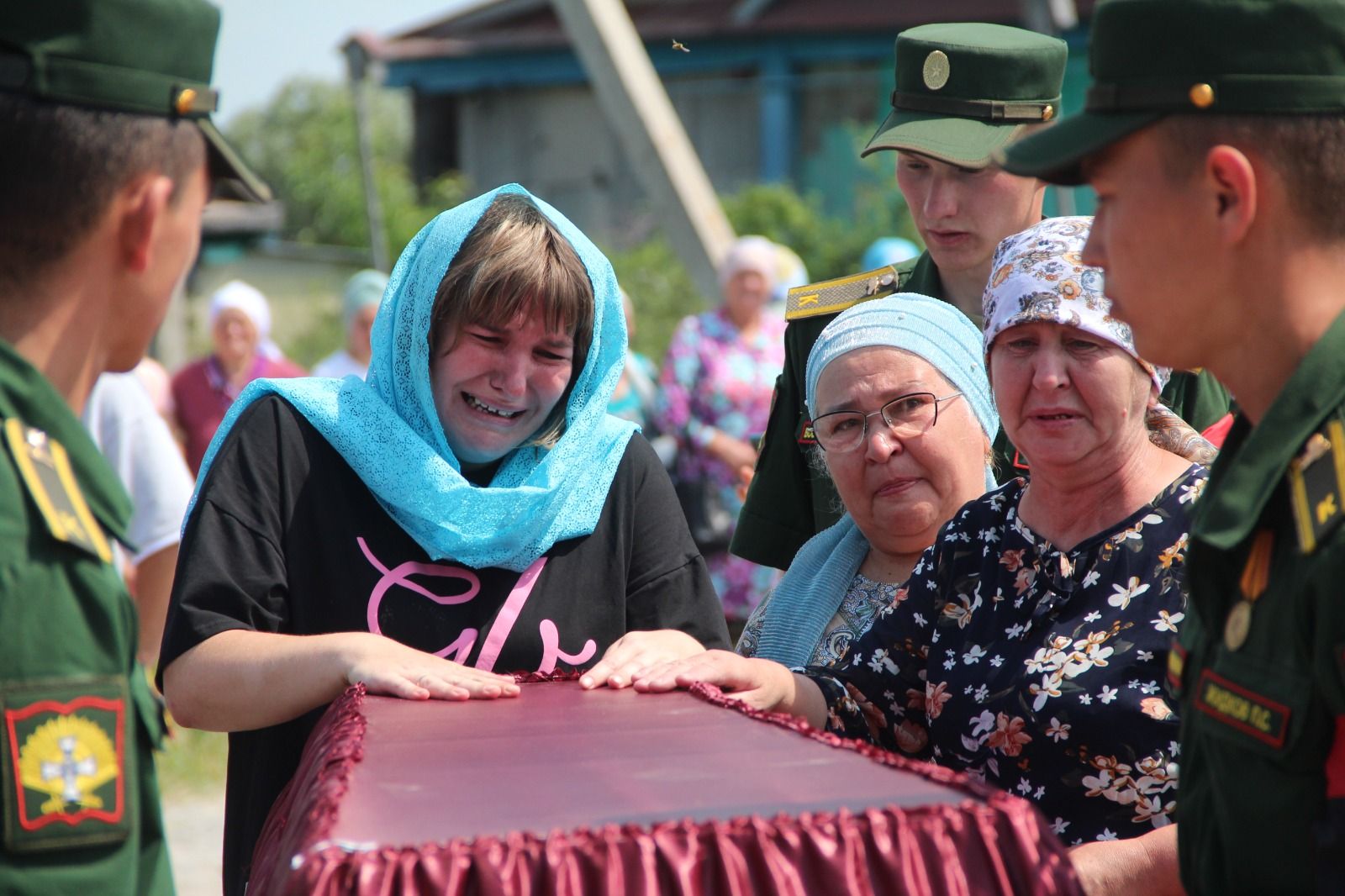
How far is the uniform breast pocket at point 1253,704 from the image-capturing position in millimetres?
1581

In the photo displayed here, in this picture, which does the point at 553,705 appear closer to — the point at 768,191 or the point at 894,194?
the point at 894,194

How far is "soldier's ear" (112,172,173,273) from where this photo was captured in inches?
66.7

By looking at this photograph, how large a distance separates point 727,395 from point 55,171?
5.48 meters

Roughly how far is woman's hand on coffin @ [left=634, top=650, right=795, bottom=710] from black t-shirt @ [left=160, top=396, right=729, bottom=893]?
1.02ft

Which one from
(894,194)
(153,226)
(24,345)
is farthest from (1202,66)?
(894,194)

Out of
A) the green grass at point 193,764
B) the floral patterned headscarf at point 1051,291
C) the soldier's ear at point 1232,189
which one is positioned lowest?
the green grass at point 193,764

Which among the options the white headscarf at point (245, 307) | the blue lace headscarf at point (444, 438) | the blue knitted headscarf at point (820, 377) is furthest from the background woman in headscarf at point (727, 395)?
the blue lace headscarf at point (444, 438)

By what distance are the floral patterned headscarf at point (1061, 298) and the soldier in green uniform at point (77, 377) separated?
1.32m

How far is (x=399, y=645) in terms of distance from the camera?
2.41m

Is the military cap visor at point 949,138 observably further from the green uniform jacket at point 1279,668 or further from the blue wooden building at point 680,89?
the blue wooden building at point 680,89

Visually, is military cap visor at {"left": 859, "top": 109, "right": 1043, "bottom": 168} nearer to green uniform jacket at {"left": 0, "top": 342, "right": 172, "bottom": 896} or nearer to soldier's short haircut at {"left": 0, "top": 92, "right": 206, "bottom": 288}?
soldier's short haircut at {"left": 0, "top": 92, "right": 206, "bottom": 288}

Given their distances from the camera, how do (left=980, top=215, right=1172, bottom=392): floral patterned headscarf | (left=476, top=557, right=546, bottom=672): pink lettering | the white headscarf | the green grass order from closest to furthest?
(left=980, top=215, right=1172, bottom=392): floral patterned headscarf < (left=476, top=557, right=546, bottom=672): pink lettering < the green grass < the white headscarf

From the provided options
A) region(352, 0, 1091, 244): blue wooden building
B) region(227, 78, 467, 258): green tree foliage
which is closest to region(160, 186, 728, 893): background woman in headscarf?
region(227, 78, 467, 258): green tree foliage

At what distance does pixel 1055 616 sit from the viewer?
229cm
